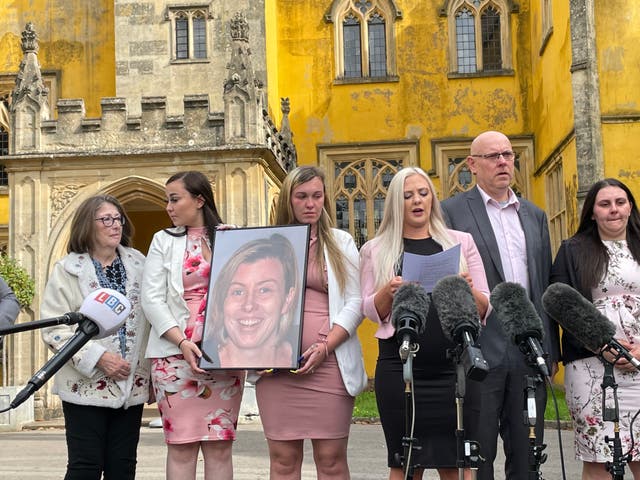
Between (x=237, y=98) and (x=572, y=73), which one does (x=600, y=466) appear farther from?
(x=572, y=73)

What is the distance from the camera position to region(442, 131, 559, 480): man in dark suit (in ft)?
15.4

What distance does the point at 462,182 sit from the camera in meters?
20.0

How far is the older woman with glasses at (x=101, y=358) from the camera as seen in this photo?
4.65 m

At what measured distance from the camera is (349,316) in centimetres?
461

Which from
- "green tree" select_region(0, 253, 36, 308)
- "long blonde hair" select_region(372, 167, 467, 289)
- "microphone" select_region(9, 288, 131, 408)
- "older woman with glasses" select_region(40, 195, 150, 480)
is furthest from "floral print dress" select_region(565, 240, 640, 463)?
"green tree" select_region(0, 253, 36, 308)

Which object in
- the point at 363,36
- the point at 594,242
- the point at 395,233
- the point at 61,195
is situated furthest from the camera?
the point at 363,36

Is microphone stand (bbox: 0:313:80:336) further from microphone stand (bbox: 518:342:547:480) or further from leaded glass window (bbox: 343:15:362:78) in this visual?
leaded glass window (bbox: 343:15:362:78)

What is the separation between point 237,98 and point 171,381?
35.4 feet

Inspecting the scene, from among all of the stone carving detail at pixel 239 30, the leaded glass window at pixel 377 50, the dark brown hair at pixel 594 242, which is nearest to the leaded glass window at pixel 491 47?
the leaded glass window at pixel 377 50

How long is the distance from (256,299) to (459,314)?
1.31 metres

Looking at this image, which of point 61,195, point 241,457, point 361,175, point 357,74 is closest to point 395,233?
point 241,457

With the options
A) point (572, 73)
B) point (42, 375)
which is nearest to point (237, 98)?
point (572, 73)

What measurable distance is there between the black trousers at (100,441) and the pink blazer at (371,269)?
4.25 ft

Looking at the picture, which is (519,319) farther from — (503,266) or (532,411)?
(503,266)
